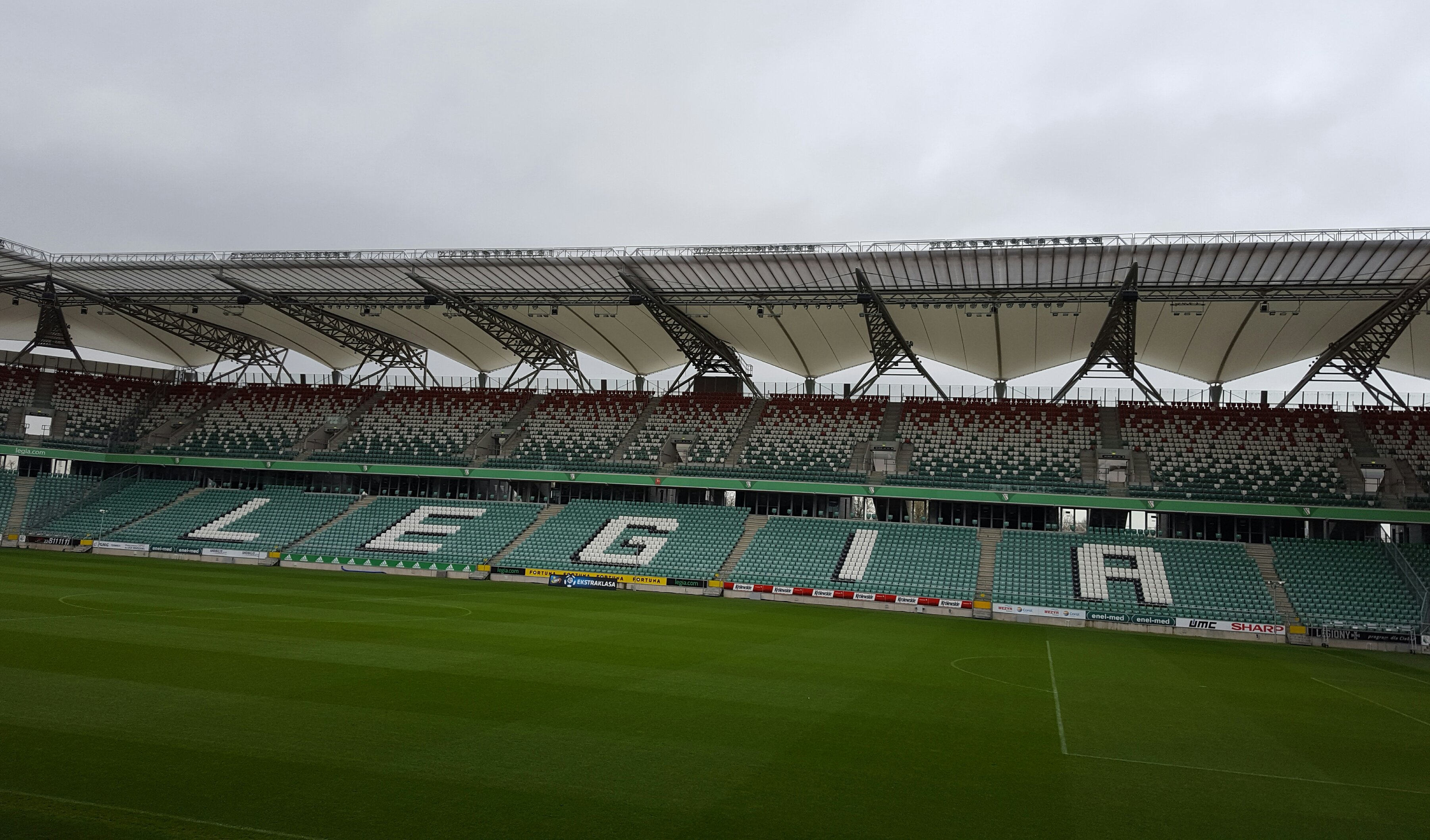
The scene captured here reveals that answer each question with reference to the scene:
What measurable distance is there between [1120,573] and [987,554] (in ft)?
17.6

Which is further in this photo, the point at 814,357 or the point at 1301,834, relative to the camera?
the point at 814,357

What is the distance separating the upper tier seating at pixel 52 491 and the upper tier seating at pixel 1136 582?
160 feet

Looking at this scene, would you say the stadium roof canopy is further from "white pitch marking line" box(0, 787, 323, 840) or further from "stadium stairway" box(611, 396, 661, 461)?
"white pitch marking line" box(0, 787, 323, 840)

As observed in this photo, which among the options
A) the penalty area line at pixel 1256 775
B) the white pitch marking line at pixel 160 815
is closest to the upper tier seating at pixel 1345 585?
the penalty area line at pixel 1256 775

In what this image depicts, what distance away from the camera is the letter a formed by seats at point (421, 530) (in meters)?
41.8

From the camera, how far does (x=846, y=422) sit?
4678 cm

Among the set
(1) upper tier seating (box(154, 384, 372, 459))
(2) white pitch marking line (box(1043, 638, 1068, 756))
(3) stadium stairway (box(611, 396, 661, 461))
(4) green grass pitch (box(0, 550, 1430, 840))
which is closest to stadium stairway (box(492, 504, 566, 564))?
(3) stadium stairway (box(611, 396, 661, 461))

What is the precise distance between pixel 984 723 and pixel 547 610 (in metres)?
16.7

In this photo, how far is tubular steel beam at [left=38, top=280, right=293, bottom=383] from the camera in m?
46.6

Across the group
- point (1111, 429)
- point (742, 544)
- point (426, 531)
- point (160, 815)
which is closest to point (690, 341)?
point (742, 544)

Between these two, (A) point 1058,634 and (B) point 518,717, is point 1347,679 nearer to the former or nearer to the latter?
(A) point 1058,634

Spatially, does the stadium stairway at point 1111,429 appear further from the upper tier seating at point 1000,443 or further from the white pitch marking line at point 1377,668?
the white pitch marking line at point 1377,668

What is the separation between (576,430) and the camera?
163ft

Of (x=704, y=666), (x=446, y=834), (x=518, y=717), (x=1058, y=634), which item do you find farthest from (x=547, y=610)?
(x=446, y=834)
